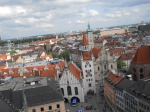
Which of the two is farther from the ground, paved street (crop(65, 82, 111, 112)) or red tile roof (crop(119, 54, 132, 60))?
red tile roof (crop(119, 54, 132, 60))

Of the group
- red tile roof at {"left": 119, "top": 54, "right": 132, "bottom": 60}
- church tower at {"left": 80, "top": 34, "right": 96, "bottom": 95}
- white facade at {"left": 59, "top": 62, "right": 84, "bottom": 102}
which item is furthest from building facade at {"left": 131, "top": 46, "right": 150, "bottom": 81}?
red tile roof at {"left": 119, "top": 54, "right": 132, "bottom": 60}

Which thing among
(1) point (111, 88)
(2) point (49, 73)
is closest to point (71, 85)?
(2) point (49, 73)

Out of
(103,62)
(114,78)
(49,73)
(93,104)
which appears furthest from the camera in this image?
(103,62)

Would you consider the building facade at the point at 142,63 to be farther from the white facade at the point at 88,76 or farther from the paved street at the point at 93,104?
the white facade at the point at 88,76

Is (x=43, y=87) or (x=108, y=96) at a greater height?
(x=43, y=87)

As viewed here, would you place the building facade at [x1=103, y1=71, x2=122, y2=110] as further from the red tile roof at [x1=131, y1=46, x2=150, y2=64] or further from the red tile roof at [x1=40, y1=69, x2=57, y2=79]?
the red tile roof at [x1=40, y1=69, x2=57, y2=79]

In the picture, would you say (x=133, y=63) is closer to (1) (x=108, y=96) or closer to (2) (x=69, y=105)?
(1) (x=108, y=96)

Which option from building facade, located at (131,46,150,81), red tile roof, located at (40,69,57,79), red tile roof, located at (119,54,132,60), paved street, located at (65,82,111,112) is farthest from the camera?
red tile roof, located at (119,54,132,60)

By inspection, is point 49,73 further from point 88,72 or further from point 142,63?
point 142,63

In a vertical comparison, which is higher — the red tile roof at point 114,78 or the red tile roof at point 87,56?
the red tile roof at point 87,56

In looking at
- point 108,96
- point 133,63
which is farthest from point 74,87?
point 133,63

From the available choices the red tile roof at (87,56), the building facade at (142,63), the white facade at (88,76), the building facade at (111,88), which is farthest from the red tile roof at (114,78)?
the red tile roof at (87,56)
